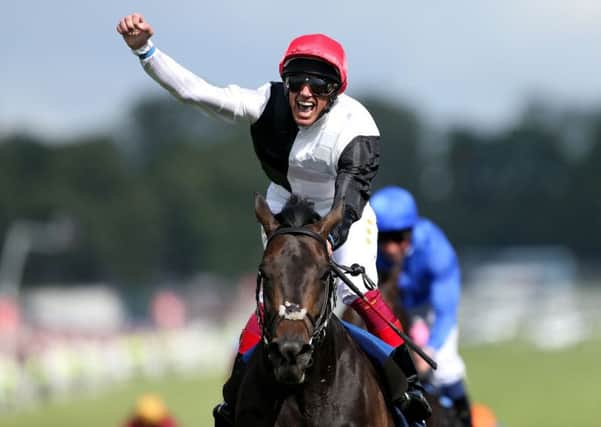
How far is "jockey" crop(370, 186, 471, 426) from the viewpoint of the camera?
10.3m

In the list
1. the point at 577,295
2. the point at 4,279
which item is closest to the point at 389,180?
the point at 4,279

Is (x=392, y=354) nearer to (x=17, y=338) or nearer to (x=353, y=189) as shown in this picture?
(x=353, y=189)

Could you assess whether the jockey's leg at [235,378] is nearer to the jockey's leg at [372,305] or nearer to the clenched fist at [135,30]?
the jockey's leg at [372,305]

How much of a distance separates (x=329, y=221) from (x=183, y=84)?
128 centimetres

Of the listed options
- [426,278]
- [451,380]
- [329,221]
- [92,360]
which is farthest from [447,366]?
[92,360]

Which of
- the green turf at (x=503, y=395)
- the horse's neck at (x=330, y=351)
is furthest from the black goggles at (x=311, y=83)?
the green turf at (x=503, y=395)

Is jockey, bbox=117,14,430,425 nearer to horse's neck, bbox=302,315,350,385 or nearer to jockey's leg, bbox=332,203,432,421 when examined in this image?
jockey's leg, bbox=332,203,432,421

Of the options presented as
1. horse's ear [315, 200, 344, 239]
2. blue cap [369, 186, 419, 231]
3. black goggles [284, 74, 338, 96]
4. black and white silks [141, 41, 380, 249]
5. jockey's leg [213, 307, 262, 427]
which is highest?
black goggles [284, 74, 338, 96]

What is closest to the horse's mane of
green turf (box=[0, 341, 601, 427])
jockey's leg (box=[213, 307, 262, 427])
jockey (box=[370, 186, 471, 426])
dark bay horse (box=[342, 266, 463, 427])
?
jockey's leg (box=[213, 307, 262, 427])

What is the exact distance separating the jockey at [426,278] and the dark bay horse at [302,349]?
11.3 feet

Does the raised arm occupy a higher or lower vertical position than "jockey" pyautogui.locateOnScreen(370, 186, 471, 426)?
higher

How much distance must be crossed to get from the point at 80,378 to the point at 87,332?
218cm

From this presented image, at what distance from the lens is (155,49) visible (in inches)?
270

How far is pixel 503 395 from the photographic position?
25.4 meters
